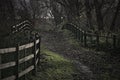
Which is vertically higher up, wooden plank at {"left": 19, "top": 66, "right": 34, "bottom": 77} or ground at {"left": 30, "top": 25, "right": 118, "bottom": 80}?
wooden plank at {"left": 19, "top": 66, "right": 34, "bottom": 77}

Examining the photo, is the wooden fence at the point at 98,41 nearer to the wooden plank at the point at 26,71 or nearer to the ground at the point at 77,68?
the ground at the point at 77,68

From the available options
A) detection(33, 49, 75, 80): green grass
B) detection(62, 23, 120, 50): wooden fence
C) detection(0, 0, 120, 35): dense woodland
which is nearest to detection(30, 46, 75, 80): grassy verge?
detection(33, 49, 75, 80): green grass

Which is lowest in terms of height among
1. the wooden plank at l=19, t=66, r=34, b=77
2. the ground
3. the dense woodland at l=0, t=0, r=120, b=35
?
the ground

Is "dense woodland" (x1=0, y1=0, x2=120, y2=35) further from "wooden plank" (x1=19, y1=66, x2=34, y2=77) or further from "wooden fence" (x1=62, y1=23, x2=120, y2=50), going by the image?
"wooden plank" (x1=19, y1=66, x2=34, y2=77)

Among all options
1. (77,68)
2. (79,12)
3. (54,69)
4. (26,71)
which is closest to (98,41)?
(77,68)

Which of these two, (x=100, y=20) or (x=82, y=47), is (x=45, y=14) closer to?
(x=100, y=20)

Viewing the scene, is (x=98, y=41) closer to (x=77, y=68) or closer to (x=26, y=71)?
(x=77, y=68)

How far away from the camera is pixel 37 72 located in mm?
10594

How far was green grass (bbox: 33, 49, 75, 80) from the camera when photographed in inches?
407

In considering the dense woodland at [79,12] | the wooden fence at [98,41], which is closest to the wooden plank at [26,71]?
the dense woodland at [79,12]

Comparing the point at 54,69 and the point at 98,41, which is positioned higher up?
the point at 98,41

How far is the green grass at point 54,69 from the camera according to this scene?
10.3 meters

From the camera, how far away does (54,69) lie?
11.4 meters

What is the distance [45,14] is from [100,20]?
26733 mm
